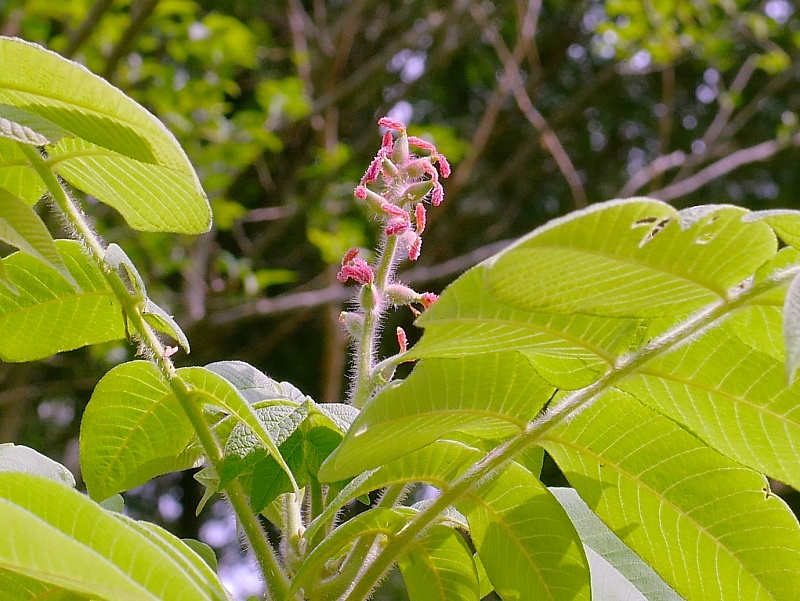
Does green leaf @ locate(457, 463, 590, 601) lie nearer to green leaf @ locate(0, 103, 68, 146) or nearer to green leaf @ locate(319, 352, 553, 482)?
green leaf @ locate(319, 352, 553, 482)

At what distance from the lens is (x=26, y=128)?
0.66 metres

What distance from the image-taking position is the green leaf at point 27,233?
0.64 m

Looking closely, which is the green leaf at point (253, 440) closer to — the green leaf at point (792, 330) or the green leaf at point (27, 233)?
the green leaf at point (27, 233)

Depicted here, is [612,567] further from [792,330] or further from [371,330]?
[792,330]

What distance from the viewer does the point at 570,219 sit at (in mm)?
495

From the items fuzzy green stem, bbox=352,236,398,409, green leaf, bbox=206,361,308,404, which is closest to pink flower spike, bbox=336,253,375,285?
fuzzy green stem, bbox=352,236,398,409

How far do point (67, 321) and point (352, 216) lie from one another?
5.54 meters

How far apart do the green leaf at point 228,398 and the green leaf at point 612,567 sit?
12.1 inches

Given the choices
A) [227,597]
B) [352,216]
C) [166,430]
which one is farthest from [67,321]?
[352,216]

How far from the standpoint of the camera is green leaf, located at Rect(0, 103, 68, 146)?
2.15 feet

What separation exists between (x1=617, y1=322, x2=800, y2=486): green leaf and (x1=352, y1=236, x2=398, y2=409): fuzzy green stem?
11.2 inches

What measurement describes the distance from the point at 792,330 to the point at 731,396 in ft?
0.81

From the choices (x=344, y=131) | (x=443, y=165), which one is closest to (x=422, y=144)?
(x=443, y=165)

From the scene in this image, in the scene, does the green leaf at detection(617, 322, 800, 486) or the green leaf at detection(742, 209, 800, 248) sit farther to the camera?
the green leaf at detection(617, 322, 800, 486)
